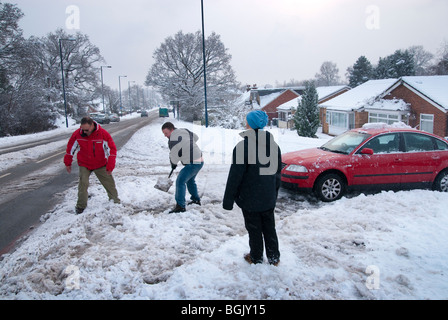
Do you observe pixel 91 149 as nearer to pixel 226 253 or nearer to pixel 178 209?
pixel 178 209

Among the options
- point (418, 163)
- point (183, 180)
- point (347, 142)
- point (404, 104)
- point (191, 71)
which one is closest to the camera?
point (183, 180)

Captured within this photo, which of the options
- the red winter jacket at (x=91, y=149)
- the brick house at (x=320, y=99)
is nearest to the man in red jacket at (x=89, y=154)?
the red winter jacket at (x=91, y=149)

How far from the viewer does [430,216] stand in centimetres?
474

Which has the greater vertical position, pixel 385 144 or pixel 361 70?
pixel 361 70

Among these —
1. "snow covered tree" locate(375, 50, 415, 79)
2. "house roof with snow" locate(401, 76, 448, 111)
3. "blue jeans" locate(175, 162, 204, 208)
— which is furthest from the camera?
"snow covered tree" locate(375, 50, 415, 79)

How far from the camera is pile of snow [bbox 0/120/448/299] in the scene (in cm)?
295

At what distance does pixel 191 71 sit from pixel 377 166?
97.3 feet

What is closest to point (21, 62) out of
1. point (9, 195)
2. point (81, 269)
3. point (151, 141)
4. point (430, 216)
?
point (151, 141)

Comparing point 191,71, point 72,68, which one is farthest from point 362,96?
point 72,68

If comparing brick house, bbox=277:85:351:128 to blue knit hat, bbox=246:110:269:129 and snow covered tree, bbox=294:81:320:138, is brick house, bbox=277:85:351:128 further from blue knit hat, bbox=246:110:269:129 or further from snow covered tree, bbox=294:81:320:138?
blue knit hat, bbox=246:110:269:129

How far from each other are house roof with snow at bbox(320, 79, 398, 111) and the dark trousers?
82.5 ft

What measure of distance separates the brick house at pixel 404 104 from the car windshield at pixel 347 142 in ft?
50.6

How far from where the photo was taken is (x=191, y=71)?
3325 centimetres

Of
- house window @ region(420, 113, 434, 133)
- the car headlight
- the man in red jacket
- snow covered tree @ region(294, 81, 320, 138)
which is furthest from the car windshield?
snow covered tree @ region(294, 81, 320, 138)
